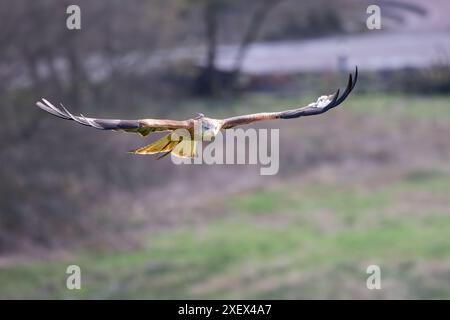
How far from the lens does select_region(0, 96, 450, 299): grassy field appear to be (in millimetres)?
16297

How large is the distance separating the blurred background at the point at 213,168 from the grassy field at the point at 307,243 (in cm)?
4

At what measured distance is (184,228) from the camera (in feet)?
63.0

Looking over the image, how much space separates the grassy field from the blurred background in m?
0.04

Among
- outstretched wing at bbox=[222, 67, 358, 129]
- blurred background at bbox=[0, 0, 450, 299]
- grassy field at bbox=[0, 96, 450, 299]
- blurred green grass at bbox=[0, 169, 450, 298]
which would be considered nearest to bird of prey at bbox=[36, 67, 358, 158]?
outstretched wing at bbox=[222, 67, 358, 129]

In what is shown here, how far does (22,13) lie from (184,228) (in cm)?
465

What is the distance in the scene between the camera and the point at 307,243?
1831cm

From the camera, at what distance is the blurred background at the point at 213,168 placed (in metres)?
16.8

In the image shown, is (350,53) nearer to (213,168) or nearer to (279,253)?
(213,168)

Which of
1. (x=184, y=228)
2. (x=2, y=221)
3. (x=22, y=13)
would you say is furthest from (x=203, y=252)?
(x=22, y=13)

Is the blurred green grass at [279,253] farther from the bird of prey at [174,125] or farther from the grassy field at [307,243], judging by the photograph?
the bird of prey at [174,125]

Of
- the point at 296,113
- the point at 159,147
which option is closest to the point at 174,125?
the point at 159,147

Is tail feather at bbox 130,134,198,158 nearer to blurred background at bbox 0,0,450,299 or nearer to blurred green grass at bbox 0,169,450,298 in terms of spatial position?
blurred background at bbox 0,0,450,299

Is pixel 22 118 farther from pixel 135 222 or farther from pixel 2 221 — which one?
pixel 135 222
